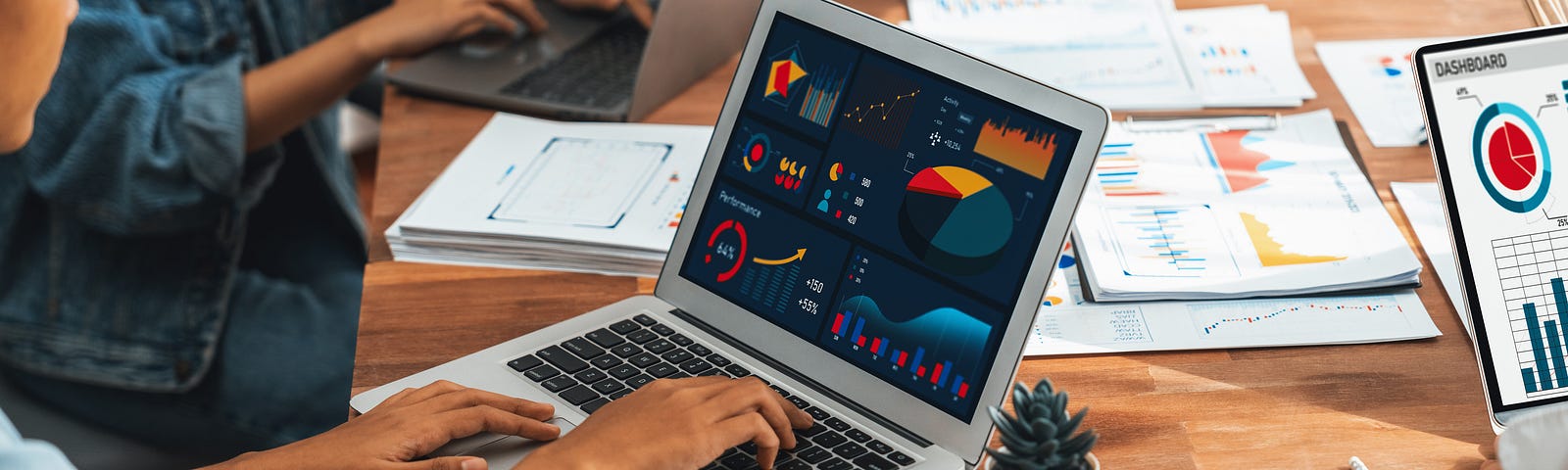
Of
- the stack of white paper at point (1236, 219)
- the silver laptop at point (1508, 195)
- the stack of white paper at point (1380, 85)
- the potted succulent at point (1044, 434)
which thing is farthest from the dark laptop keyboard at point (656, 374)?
the stack of white paper at point (1380, 85)

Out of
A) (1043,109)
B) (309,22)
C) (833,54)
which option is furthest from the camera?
(309,22)

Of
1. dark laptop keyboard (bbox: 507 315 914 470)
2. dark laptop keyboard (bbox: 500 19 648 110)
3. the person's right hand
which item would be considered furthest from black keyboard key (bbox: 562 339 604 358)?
dark laptop keyboard (bbox: 500 19 648 110)

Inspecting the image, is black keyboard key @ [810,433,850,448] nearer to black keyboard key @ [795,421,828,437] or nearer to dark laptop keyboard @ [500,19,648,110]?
black keyboard key @ [795,421,828,437]

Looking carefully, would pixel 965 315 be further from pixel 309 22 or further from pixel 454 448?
pixel 309 22

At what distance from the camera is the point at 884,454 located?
75cm

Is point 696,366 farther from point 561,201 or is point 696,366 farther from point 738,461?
point 561,201

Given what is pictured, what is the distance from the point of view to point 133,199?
1.18 meters

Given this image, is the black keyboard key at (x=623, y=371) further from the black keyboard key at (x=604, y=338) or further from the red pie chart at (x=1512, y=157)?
the red pie chart at (x=1512, y=157)

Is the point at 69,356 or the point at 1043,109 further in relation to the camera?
the point at 69,356

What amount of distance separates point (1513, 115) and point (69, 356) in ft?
4.57

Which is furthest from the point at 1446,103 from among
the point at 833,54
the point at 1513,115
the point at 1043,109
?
the point at 833,54

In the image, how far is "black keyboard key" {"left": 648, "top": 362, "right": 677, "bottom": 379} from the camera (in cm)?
84

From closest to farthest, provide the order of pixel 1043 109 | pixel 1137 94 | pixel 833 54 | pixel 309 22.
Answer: pixel 1043 109 → pixel 833 54 → pixel 1137 94 → pixel 309 22

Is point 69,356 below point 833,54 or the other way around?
below
